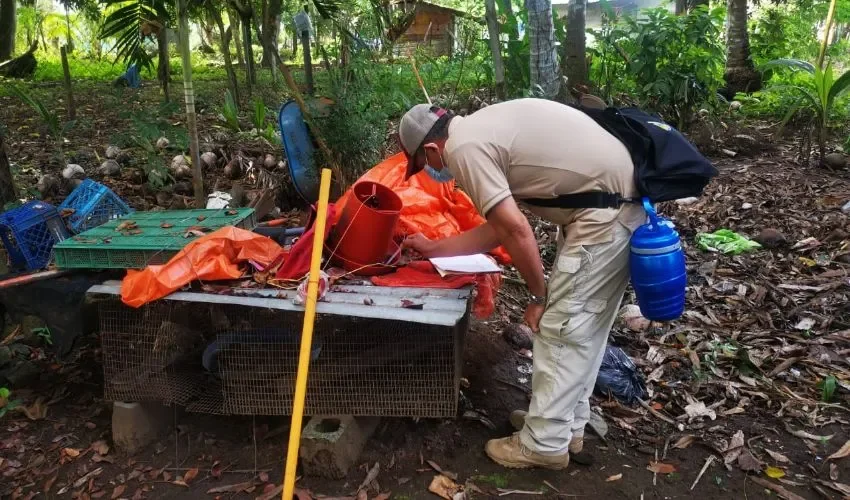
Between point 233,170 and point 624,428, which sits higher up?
point 233,170

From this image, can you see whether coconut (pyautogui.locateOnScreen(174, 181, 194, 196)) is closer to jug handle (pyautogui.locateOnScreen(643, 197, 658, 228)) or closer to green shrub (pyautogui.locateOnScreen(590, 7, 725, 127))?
jug handle (pyautogui.locateOnScreen(643, 197, 658, 228))

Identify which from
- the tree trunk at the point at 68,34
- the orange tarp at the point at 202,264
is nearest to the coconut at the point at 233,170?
the orange tarp at the point at 202,264

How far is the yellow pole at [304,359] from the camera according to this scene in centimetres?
238

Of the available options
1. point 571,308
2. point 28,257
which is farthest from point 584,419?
point 28,257

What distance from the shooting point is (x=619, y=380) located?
3.68 m

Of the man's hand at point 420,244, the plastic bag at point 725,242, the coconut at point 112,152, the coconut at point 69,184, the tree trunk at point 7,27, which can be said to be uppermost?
the tree trunk at point 7,27

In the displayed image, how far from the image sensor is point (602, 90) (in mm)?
8461

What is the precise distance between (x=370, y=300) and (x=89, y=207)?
2475 mm

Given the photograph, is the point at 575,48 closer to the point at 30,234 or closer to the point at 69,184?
the point at 69,184

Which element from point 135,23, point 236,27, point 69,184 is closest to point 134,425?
point 135,23

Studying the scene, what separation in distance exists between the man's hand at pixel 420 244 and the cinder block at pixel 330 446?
2.94ft

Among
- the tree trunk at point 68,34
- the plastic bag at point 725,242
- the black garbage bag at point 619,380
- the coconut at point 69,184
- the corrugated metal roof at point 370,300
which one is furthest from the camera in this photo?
the tree trunk at point 68,34

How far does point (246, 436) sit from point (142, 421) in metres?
0.54

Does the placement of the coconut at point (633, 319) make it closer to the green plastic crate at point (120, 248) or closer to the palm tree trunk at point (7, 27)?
the green plastic crate at point (120, 248)
